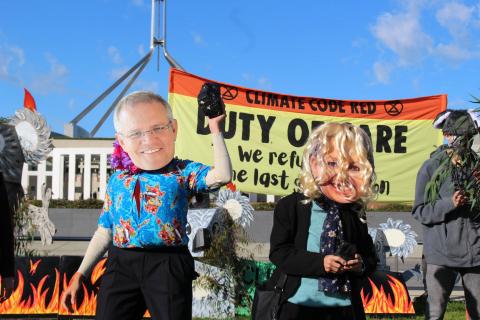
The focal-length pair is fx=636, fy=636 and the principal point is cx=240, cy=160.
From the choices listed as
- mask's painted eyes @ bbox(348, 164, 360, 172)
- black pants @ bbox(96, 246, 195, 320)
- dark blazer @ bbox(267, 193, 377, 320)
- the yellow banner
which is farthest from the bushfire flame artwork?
mask's painted eyes @ bbox(348, 164, 360, 172)

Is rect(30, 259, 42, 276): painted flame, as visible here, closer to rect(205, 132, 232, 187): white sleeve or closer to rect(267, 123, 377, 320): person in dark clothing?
rect(205, 132, 232, 187): white sleeve

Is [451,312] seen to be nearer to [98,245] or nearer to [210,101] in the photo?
[98,245]

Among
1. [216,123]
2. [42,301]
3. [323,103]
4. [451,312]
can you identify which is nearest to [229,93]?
[323,103]

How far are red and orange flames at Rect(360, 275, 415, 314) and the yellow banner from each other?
4.63ft

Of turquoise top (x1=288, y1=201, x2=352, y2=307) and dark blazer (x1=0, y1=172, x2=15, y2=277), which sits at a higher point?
dark blazer (x1=0, y1=172, x2=15, y2=277)

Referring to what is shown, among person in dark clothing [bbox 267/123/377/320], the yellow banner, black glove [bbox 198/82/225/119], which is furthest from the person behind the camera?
the yellow banner

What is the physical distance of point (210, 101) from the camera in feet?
9.39

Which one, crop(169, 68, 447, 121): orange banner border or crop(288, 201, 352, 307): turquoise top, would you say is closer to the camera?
crop(288, 201, 352, 307): turquoise top

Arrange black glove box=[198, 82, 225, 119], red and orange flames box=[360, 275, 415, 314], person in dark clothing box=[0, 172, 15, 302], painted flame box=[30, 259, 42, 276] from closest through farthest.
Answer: black glove box=[198, 82, 225, 119] < person in dark clothing box=[0, 172, 15, 302] < painted flame box=[30, 259, 42, 276] < red and orange flames box=[360, 275, 415, 314]

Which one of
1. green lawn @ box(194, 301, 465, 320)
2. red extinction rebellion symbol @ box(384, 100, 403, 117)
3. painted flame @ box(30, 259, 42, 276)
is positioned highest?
red extinction rebellion symbol @ box(384, 100, 403, 117)

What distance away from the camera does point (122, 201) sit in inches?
119

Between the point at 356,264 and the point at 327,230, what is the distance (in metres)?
0.19

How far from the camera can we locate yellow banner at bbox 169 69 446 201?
7266 mm

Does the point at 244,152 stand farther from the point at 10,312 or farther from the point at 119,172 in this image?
the point at 119,172
